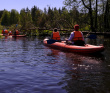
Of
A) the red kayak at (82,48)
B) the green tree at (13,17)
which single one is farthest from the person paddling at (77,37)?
the green tree at (13,17)

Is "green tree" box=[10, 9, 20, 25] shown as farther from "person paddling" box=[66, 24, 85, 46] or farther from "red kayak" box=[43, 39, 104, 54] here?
"person paddling" box=[66, 24, 85, 46]

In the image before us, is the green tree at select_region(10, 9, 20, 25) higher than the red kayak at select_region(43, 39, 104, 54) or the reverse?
higher

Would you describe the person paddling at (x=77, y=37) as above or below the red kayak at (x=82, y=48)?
above

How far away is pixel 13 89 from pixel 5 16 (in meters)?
85.9

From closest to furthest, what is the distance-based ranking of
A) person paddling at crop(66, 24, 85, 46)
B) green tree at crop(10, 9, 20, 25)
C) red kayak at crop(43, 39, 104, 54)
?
red kayak at crop(43, 39, 104, 54)
person paddling at crop(66, 24, 85, 46)
green tree at crop(10, 9, 20, 25)

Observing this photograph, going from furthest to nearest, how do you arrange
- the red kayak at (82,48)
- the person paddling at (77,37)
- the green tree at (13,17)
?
1. the green tree at (13,17)
2. the person paddling at (77,37)
3. the red kayak at (82,48)

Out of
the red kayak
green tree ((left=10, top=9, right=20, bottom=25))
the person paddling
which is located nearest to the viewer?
the red kayak

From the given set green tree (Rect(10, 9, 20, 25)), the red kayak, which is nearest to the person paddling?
the red kayak

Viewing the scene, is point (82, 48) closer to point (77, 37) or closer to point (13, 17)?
point (77, 37)

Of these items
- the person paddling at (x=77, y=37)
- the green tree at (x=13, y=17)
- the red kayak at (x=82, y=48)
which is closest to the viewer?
the red kayak at (x=82, y=48)

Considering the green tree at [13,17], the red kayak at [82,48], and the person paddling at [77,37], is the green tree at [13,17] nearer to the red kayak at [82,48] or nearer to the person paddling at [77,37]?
the red kayak at [82,48]

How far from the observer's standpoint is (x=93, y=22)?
1185 inches

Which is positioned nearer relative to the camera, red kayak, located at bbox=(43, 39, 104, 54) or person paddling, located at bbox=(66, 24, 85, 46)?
red kayak, located at bbox=(43, 39, 104, 54)

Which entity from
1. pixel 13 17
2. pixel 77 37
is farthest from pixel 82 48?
pixel 13 17
